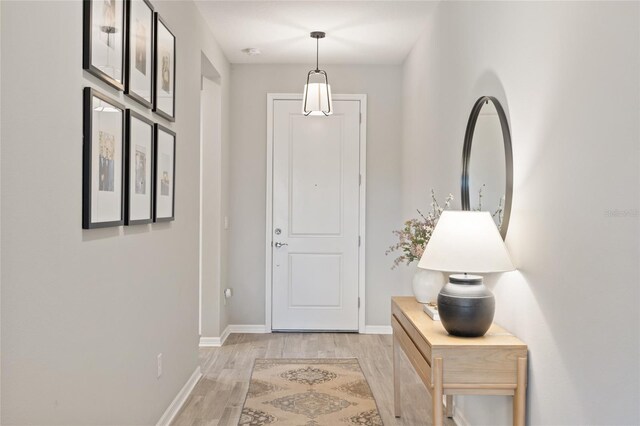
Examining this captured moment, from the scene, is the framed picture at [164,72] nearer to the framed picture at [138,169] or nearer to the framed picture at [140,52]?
the framed picture at [140,52]

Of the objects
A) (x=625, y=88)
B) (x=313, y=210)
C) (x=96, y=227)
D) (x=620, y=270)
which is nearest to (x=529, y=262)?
(x=620, y=270)

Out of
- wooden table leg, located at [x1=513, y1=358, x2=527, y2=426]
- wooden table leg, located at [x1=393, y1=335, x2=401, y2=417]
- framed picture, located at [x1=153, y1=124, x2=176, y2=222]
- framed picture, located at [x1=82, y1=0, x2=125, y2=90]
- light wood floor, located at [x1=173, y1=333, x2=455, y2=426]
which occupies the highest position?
framed picture, located at [x1=82, y1=0, x2=125, y2=90]

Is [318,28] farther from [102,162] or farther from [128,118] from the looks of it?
[102,162]

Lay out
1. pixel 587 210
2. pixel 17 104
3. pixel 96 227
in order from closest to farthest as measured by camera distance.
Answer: pixel 17 104
pixel 587 210
pixel 96 227

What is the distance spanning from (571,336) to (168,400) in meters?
2.17

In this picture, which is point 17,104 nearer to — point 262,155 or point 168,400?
point 168,400

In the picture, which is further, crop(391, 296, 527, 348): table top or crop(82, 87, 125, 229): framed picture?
crop(391, 296, 527, 348): table top

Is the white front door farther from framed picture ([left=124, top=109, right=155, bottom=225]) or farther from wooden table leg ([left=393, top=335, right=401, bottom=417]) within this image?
framed picture ([left=124, top=109, right=155, bottom=225])

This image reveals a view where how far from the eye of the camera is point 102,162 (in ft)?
6.62

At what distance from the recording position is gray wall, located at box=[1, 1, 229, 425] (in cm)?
142

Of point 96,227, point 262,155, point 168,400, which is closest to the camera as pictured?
point 96,227

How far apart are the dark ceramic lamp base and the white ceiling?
2.24 metres

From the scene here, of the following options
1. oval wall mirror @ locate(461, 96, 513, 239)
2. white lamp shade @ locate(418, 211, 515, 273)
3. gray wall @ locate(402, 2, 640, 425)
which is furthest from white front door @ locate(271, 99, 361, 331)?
white lamp shade @ locate(418, 211, 515, 273)

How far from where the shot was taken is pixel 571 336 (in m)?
1.80
